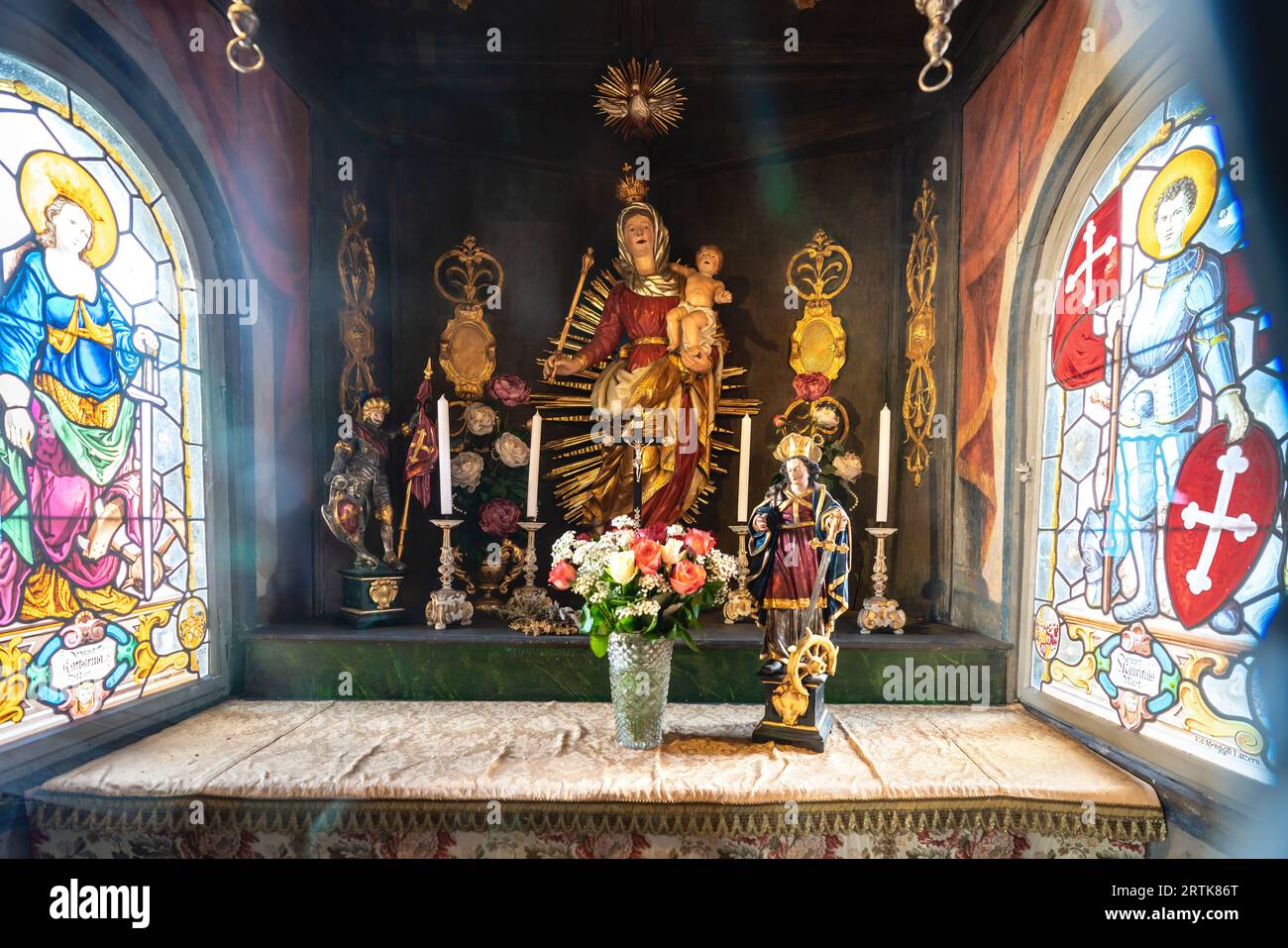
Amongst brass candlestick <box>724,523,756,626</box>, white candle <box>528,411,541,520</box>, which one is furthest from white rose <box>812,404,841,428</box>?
white candle <box>528,411,541,520</box>

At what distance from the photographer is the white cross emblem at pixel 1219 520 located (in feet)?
5.53

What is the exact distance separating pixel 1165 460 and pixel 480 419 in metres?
2.77

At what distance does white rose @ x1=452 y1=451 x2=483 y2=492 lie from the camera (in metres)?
3.39

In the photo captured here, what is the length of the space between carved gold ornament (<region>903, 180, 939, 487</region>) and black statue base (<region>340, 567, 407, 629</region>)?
2513 millimetres

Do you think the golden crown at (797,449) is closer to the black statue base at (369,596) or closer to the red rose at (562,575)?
the red rose at (562,575)

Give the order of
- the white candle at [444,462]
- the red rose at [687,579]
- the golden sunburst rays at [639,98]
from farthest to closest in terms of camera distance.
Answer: the golden sunburst rays at [639,98] → the white candle at [444,462] → the red rose at [687,579]

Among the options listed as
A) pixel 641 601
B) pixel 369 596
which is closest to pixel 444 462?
pixel 369 596

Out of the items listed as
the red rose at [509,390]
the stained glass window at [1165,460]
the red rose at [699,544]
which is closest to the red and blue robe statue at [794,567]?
the red rose at [699,544]

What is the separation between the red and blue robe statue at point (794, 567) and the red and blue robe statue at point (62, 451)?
2119mm

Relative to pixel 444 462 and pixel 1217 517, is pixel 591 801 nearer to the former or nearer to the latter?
pixel 444 462

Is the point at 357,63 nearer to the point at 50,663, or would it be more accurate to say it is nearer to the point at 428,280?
the point at 428,280

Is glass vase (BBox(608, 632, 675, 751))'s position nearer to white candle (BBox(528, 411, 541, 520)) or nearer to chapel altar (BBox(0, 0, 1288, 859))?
chapel altar (BBox(0, 0, 1288, 859))

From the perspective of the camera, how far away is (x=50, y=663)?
6.59 ft

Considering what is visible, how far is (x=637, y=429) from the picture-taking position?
10.9 ft
